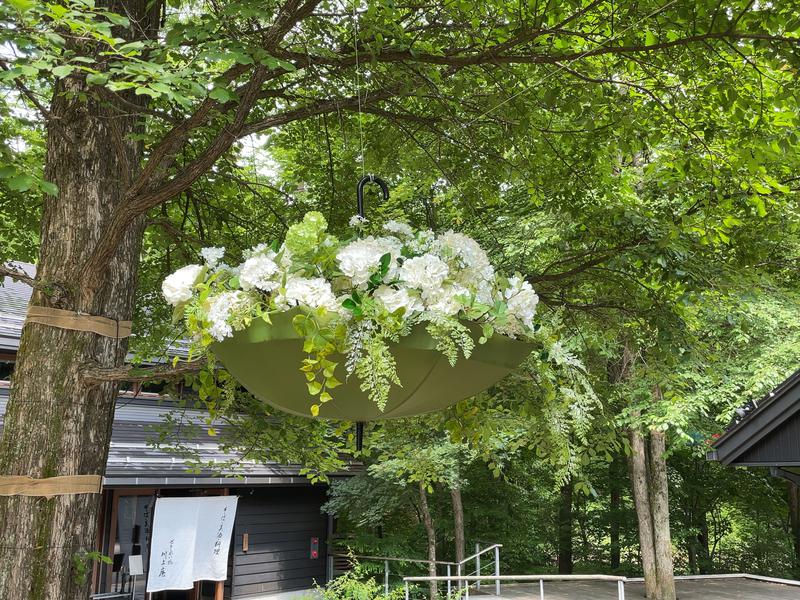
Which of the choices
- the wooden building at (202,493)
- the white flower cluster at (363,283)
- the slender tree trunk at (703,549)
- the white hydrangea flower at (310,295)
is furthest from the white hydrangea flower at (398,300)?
the slender tree trunk at (703,549)

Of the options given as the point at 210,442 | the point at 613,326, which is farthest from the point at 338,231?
the point at 210,442

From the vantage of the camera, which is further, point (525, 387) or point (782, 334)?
point (782, 334)

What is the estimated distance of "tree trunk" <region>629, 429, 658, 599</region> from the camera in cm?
1164

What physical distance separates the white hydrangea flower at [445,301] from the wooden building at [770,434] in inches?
203

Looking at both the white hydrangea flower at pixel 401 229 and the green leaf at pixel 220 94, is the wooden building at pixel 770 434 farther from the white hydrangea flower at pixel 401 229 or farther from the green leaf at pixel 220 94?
the green leaf at pixel 220 94

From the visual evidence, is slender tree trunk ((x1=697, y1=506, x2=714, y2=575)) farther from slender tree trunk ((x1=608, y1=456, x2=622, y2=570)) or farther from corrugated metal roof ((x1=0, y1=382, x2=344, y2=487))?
corrugated metal roof ((x1=0, y1=382, x2=344, y2=487))

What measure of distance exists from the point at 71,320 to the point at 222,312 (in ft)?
4.64

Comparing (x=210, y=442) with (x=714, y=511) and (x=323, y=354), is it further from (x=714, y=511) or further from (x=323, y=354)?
(x=714, y=511)

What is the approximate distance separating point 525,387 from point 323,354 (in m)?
1.42

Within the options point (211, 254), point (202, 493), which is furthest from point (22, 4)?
point (202, 493)

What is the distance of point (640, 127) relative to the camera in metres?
4.25

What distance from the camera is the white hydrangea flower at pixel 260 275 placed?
1830 millimetres

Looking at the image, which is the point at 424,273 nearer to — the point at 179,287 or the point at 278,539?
the point at 179,287

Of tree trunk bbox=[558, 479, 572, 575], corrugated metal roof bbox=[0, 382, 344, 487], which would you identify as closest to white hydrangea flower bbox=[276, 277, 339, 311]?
corrugated metal roof bbox=[0, 382, 344, 487]
